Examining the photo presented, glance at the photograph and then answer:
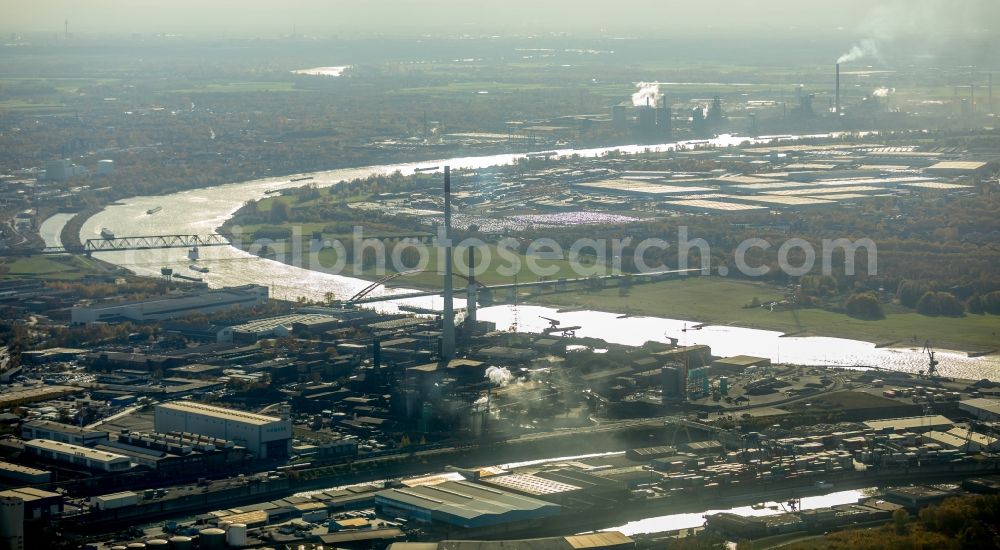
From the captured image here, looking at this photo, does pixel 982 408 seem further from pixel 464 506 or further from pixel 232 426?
pixel 232 426

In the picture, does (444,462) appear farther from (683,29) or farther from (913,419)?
(683,29)

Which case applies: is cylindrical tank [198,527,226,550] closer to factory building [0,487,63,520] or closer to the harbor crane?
factory building [0,487,63,520]

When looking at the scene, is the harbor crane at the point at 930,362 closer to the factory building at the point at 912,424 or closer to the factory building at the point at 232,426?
the factory building at the point at 912,424

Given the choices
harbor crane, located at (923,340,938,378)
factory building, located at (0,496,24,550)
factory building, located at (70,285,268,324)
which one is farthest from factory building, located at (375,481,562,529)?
factory building, located at (70,285,268,324)

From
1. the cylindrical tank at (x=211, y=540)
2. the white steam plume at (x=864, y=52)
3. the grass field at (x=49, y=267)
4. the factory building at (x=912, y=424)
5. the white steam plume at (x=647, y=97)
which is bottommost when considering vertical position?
the factory building at (x=912, y=424)

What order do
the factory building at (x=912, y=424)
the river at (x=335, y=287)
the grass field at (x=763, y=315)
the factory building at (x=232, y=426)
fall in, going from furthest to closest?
1. the grass field at (x=763, y=315)
2. the river at (x=335, y=287)
3. the factory building at (x=912, y=424)
4. the factory building at (x=232, y=426)

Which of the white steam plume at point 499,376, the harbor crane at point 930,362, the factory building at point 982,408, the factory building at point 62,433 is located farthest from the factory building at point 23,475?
the harbor crane at point 930,362

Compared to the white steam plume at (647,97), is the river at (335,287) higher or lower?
lower

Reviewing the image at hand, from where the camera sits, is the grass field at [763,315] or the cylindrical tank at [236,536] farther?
the grass field at [763,315]
